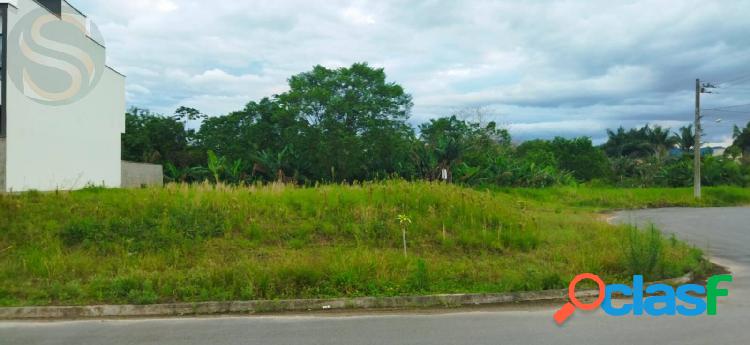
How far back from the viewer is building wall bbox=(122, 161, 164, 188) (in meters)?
27.2

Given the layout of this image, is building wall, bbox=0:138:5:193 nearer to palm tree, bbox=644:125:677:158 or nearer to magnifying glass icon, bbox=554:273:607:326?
magnifying glass icon, bbox=554:273:607:326

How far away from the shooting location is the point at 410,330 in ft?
19.7

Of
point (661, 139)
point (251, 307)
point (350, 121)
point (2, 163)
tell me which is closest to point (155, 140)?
point (350, 121)

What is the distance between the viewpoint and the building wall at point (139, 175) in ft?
89.2

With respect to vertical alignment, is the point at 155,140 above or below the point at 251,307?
above

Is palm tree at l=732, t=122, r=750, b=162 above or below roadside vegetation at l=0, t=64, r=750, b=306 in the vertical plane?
above

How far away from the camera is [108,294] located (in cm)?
740

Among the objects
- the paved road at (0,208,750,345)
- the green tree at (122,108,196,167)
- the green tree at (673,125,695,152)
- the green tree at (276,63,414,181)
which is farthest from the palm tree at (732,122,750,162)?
the paved road at (0,208,750,345)

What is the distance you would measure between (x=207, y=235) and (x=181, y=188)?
3.83 metres

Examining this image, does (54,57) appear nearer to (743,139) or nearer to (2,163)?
(2,163)

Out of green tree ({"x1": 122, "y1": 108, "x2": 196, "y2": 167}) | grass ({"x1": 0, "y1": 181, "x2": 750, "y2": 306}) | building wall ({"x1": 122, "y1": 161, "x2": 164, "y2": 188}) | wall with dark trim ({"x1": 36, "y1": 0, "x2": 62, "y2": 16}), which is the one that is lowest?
grass ({"x1": 0, "y1": 181, "x2": 750, "y2": 306})

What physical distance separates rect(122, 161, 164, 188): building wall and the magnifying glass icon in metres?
22.2

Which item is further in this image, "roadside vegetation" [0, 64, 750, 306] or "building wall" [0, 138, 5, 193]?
"building wall" [0, 138, 5, 193]

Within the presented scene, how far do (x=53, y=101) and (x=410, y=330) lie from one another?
16.9 meters
